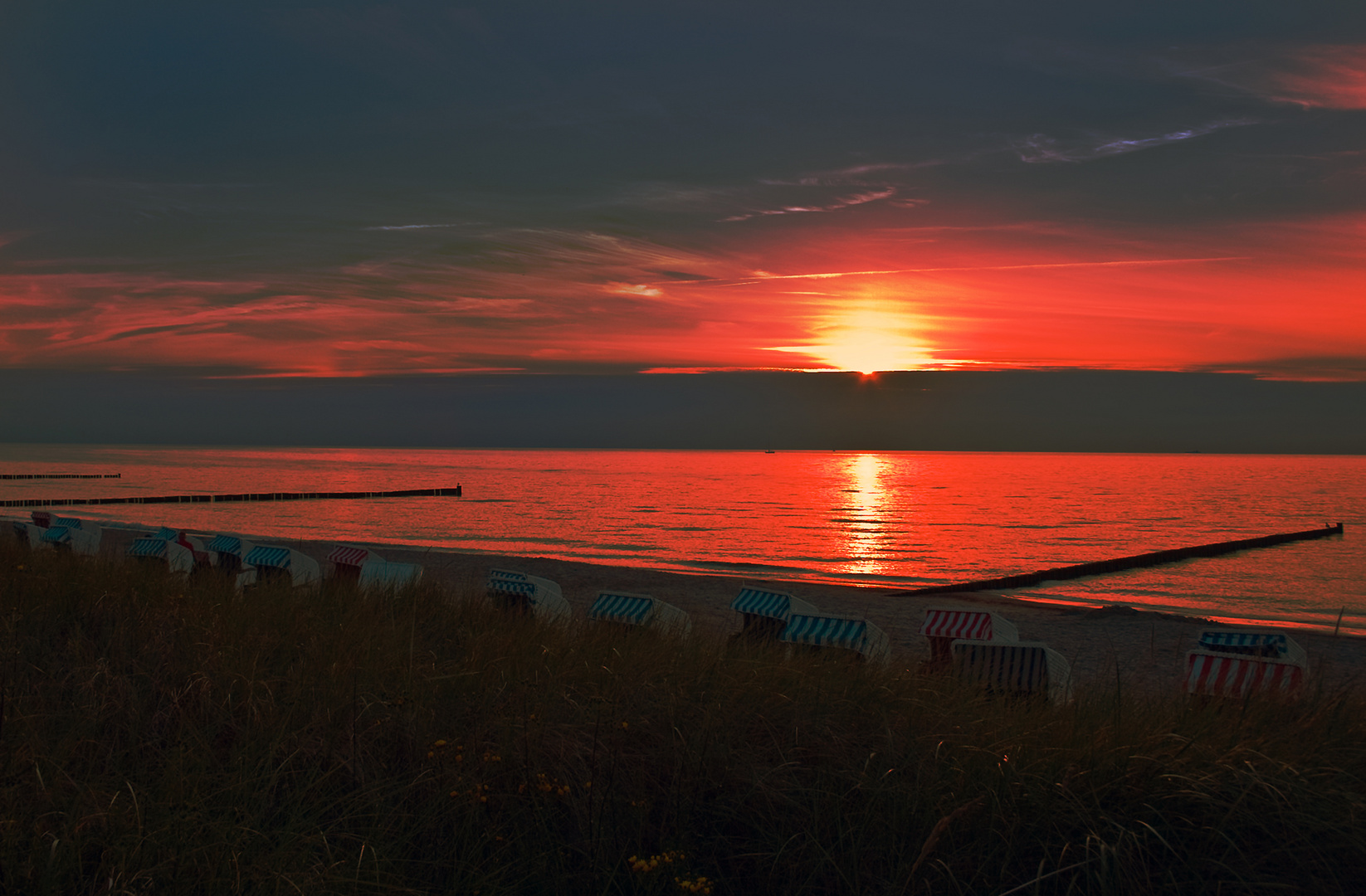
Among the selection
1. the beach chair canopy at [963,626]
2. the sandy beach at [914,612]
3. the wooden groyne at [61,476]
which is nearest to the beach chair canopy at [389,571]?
the sandy beach at [914,612]

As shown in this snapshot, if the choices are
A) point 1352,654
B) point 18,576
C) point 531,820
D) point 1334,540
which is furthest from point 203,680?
point 1334,540

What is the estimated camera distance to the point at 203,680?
4859 millimetres

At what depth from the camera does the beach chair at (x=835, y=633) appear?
344 inches

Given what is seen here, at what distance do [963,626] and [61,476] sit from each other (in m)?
121

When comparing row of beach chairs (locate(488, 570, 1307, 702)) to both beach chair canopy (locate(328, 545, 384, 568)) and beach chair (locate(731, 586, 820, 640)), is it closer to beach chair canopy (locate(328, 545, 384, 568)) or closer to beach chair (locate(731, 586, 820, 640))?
beach chair (locate(731, 586, 820, 640))

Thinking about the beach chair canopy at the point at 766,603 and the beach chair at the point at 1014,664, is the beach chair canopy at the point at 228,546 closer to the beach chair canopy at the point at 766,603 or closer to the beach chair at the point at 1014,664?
the beach chair canopy at the point at 766,603

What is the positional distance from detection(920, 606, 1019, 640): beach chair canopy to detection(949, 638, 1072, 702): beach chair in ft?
9.30

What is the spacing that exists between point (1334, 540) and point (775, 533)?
31.8 metres

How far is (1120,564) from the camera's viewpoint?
36250 mm

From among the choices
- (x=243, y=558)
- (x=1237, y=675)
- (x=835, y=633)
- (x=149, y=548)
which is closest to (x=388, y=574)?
(x=243, y=558)

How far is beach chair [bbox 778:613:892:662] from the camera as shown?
8.74 meters

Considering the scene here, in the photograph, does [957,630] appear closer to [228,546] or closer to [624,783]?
[624,783]

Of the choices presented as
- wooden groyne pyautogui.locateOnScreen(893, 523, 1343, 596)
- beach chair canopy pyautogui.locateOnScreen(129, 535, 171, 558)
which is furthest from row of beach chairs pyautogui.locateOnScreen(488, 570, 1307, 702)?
wooden groyne pyautogui.locateOnScreen(893, 523, 1343, 596)

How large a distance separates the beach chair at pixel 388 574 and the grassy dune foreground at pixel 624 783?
368 cm
